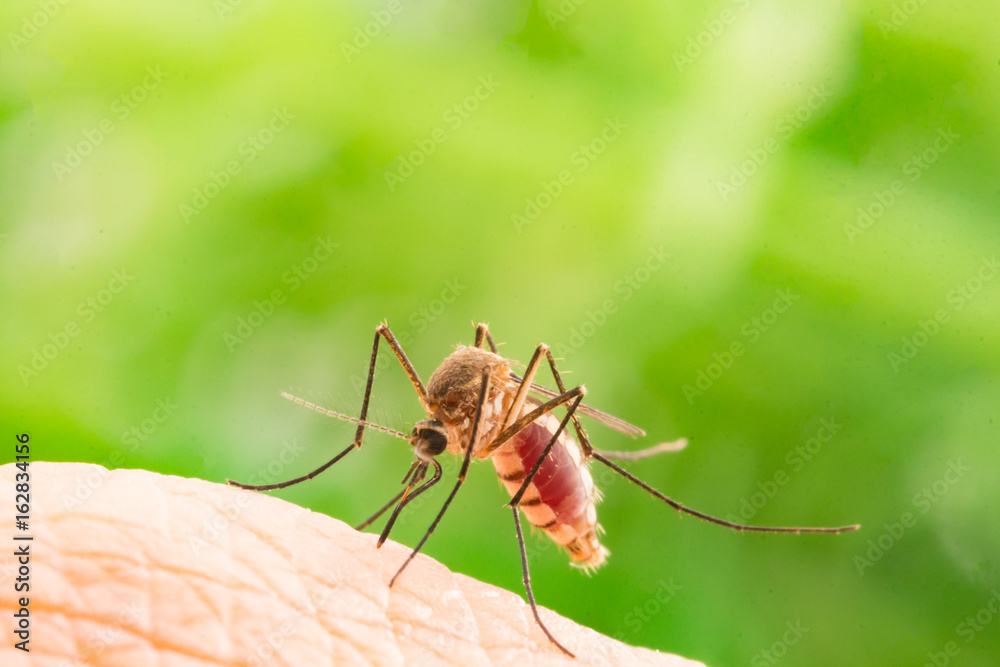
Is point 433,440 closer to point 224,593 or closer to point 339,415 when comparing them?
point 339,415

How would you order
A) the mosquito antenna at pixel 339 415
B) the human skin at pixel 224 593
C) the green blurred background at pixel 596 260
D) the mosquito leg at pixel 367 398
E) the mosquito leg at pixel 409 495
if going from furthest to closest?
the green blurred background at pixel 596 260, the mosquito leg at pixel 367 398, the mosquito antenna at pixel 339 415, the mosquito leg at pixel 409 495, the human skin at pixel 224 593

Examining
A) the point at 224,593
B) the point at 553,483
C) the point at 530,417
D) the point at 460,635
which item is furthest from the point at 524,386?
the point at 224,593

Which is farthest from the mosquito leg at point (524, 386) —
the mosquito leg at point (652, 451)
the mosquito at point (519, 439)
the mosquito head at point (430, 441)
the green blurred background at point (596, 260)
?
the mosquito leg at point (652, 451)

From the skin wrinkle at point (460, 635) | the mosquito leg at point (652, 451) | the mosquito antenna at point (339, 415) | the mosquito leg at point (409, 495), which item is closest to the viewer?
the skin wrinkle at point (460, 635)

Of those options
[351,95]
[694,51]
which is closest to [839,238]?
[694,51]

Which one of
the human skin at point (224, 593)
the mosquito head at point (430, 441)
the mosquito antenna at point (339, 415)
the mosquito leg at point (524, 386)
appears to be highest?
the mosquito leg at point (524, 386)

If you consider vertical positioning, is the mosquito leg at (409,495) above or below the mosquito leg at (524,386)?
below

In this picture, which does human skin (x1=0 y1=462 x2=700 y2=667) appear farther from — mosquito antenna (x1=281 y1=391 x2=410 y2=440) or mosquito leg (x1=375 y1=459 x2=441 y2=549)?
mosquito antenna (x1=281 y1=391 x2=410 y2=440)

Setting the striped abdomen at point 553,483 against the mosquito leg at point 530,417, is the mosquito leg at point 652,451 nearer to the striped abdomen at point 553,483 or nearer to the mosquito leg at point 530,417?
the striped abdomen at point 553,483
